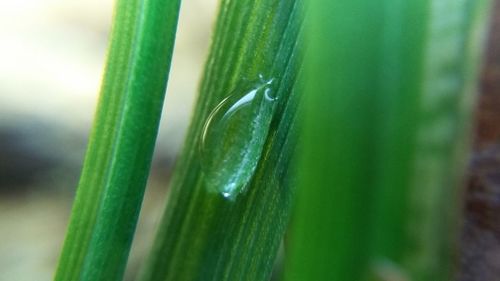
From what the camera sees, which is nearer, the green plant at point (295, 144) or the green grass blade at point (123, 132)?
the green plant at point (295, 144)

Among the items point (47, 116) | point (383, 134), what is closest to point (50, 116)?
point (47, 116)

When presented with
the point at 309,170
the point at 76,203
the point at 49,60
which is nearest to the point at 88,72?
the point at 49,60

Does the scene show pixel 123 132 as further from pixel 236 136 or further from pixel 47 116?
pixel 47 116

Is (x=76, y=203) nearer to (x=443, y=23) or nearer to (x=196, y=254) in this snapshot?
(x=196, y=254)

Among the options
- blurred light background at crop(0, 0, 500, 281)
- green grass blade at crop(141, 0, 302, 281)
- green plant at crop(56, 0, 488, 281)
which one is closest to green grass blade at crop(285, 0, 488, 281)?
green plant at crop(56, 0, 488, 281)

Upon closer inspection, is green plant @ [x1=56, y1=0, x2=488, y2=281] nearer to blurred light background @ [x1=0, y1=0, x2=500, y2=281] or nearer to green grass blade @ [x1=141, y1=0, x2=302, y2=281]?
green grass blade @ [x1=141, y1=0, x2=302, y2=281]

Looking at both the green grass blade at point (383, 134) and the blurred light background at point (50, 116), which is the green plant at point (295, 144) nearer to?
the green grass blade at point (383, 134)

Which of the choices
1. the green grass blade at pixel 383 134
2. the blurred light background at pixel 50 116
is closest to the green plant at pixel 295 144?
the green grass blade at pixel 383 134
